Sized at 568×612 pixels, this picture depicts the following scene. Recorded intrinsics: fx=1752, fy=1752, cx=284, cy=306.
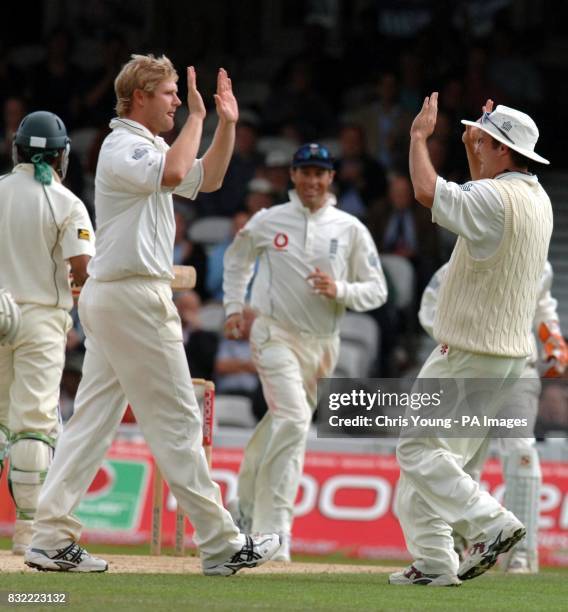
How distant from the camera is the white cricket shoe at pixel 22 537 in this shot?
948 cm

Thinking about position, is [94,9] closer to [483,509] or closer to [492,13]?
[492,13]

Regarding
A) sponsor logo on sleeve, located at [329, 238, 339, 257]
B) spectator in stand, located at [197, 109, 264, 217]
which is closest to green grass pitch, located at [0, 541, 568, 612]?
sponsor logo on sleeve, located at [329, 238, 339, 257]

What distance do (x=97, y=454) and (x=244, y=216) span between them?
798 centimetres

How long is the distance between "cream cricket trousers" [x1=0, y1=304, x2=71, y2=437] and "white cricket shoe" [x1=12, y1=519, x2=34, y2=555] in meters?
0.60

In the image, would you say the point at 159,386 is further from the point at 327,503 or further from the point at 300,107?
the point at 300,107

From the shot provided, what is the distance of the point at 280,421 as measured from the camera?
35.0 feet

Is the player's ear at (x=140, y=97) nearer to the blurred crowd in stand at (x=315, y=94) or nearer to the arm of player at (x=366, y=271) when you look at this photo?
the arm of player at (x=366, y=271)

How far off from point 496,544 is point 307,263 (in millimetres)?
3594

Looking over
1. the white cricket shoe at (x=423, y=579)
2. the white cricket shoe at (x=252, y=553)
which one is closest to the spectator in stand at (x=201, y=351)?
the white cricket shoe at (x=423, y=579)

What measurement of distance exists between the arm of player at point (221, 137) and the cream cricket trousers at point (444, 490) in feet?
4.46

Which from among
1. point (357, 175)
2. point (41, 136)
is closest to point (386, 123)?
point (357, 175)

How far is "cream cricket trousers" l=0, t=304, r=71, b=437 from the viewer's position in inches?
361

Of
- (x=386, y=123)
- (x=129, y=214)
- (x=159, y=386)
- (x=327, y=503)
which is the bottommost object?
(x=327, y=503)

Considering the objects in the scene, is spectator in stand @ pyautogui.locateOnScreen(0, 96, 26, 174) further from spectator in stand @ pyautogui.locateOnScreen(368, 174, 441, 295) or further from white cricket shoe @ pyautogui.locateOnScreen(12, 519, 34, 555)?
white cricket shoe @ pyautogui.locateOnScreen(12, 519, 34, 555)
